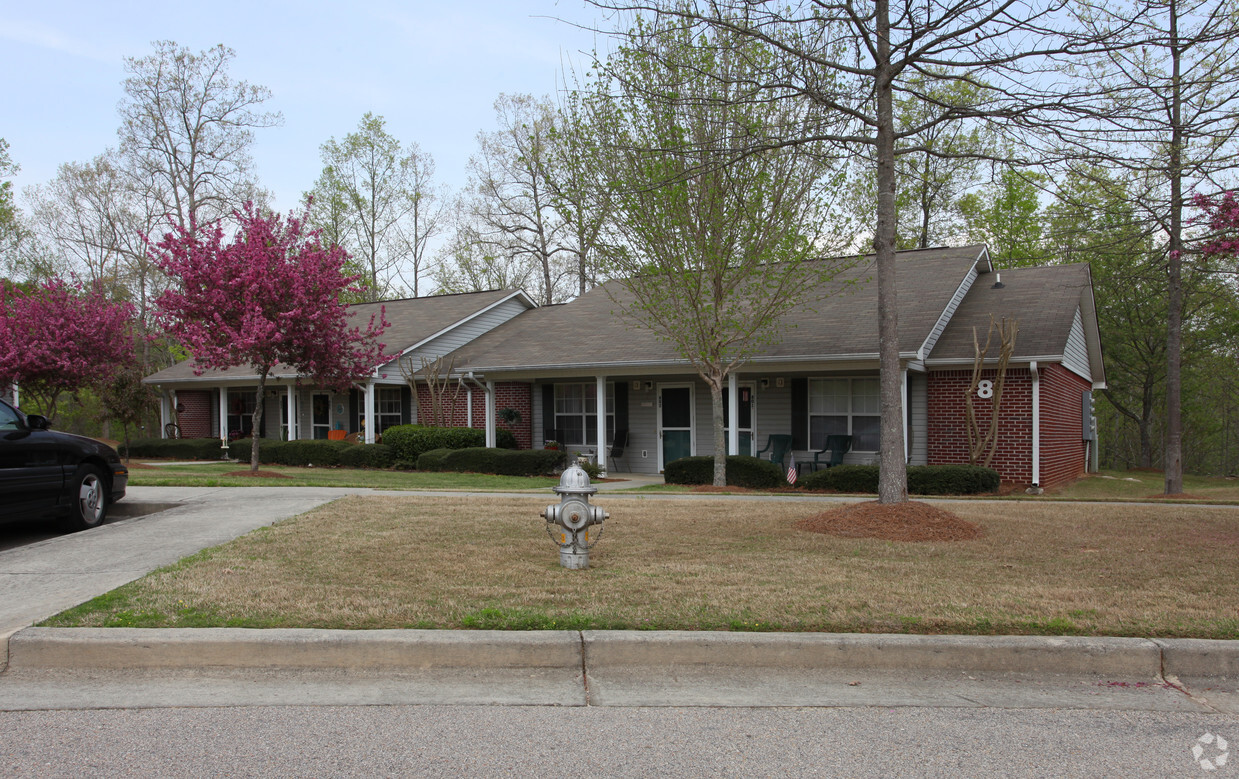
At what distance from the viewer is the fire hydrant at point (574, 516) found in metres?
6.47

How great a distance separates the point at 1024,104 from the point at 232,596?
8225 millimetres

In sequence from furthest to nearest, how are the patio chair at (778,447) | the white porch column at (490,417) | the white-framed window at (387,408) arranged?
1. the white-framed window at (387,408)
2. the white porch column at (490,417)
3. the patio chair at (778,447)

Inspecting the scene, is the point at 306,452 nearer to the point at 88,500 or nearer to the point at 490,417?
the point at 490,417

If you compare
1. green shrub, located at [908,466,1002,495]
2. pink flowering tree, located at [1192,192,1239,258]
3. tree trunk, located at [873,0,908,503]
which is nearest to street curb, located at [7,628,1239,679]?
tree trunk, located at [873,0,908,503]

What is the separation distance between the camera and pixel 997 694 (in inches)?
177

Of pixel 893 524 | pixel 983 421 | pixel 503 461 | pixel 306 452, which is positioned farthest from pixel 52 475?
pixel 983 421

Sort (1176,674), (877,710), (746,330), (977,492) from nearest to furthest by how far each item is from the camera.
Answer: (877,710) → (1176,674) → (977,492) → (746,330)

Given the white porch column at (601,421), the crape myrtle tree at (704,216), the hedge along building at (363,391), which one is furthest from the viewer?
the hedge along building at (363,391)

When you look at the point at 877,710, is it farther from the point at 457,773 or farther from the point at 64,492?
the point at 64,492

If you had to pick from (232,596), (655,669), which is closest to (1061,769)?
(655,669)

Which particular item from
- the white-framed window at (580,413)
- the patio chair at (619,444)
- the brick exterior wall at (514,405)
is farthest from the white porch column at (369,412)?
the patio chair at (619,444)

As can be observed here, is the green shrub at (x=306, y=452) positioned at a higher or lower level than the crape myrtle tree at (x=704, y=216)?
lower

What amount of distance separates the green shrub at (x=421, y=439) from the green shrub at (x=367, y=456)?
206 mm

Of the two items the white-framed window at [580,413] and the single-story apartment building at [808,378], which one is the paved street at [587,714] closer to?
the single-story apartment building at [808,378]
